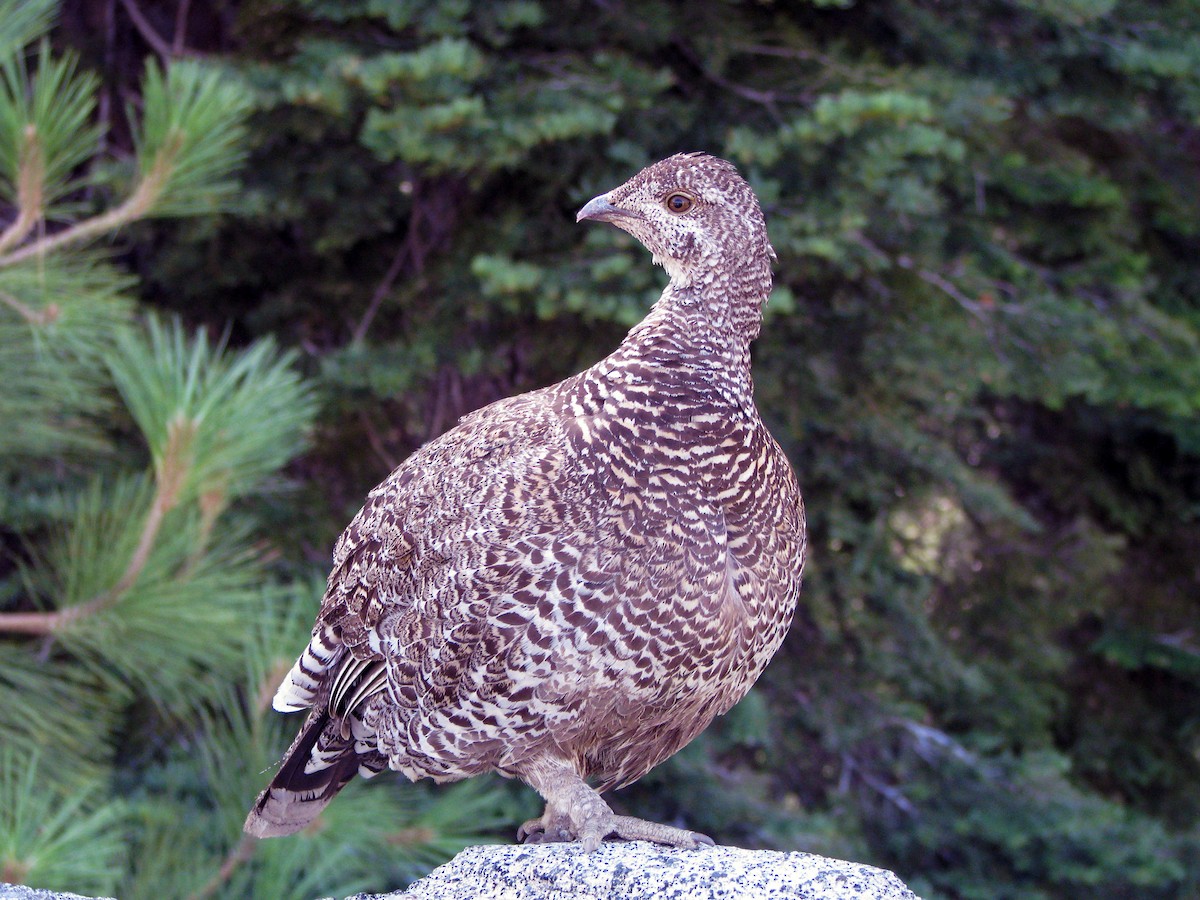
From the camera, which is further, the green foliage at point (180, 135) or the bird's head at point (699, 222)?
the green foliage at point (180, 135)

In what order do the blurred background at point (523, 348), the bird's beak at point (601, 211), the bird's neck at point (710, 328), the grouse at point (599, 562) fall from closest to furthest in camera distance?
1. the grouse at point (599, 562)
2. the bird's neck at point (710, 328)
3. the bird's beak at point (601, 211)
4. the blurred background at point (523, 348)

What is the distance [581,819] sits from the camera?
2281 millimetres

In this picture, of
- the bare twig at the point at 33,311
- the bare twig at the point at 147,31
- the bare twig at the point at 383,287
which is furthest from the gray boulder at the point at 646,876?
the bare twig at the point at 147,31

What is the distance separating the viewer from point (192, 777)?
193 inches

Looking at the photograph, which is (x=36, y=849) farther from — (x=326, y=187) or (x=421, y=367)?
(x=326, y=187)

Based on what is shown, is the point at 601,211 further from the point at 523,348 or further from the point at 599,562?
the point at 523,348

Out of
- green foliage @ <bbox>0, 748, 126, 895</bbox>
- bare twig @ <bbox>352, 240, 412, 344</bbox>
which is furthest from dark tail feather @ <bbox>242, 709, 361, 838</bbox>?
bare twig @ <bbox>352, 240, 412, 344</bbox>

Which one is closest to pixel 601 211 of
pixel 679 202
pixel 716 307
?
pixel 679 202

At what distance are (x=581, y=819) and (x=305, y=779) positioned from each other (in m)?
0.75

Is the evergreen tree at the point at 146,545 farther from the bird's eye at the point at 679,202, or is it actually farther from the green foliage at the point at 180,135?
the bird's eye at the point at 679,202

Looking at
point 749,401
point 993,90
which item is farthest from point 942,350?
point 749,401

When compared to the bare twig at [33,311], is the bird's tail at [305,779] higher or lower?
lower

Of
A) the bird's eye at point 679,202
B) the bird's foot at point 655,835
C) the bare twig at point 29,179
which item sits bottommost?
the bird's foot at point 655,835

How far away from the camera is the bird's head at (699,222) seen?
241 cm
